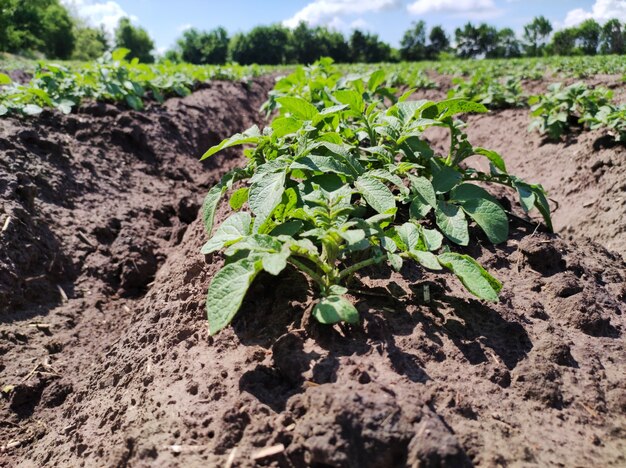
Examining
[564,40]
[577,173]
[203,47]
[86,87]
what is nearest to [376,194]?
[577,173]

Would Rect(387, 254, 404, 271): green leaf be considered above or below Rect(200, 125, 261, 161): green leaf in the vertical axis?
below

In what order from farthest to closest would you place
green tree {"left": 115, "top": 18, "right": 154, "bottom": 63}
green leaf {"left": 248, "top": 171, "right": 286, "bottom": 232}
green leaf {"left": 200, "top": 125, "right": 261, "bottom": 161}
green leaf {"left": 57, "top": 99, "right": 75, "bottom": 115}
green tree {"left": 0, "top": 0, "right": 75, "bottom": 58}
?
1. green tree {"left": 115, "top": 18, "right": 154, "bottom": 63}
2. green tree {"left": 0, "top": 0, "right": 75, "bottom": 58}
3. green leaf {"left": 57, "top": 99, "right": 75, "bottom": 115}
4. green leaf {"left": 200, "top": 125, "right": 261, "bottom": 161}
5. green leaf {"left": 248, "top": 171, "right": 286, "bottom": 232}

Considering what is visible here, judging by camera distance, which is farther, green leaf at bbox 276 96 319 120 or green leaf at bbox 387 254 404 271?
green leaf at bbox 276 96 319 120

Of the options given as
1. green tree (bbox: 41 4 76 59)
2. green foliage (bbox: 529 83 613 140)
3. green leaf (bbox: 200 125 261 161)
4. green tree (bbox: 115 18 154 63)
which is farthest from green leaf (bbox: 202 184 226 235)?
green tree (bbox: 115 18 154 63)

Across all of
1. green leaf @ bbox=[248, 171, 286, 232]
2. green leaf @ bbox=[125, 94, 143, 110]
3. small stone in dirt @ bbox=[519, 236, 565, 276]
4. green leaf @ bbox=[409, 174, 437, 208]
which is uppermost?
green leaf @ bbox=[125, 94, 143, 110]

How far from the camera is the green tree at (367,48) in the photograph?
195 ft

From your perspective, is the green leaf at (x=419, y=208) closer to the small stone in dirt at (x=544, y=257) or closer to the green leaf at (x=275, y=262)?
the small stone in dirt at (x=544, y=257)

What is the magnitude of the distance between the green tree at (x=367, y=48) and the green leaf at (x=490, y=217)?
60532 millimetres

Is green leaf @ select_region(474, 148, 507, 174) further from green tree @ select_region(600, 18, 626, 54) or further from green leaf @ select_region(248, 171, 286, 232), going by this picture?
green tree @ select_region(600, 18, 626, 54)

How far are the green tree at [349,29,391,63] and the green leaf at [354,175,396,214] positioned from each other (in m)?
60.8

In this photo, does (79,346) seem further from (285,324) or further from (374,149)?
(374,149)

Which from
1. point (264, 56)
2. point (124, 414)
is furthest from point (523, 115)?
point (264, 56)

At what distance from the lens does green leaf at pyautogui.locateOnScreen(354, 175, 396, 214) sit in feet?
6.19

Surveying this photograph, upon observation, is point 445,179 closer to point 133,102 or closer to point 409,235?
point 409,235
